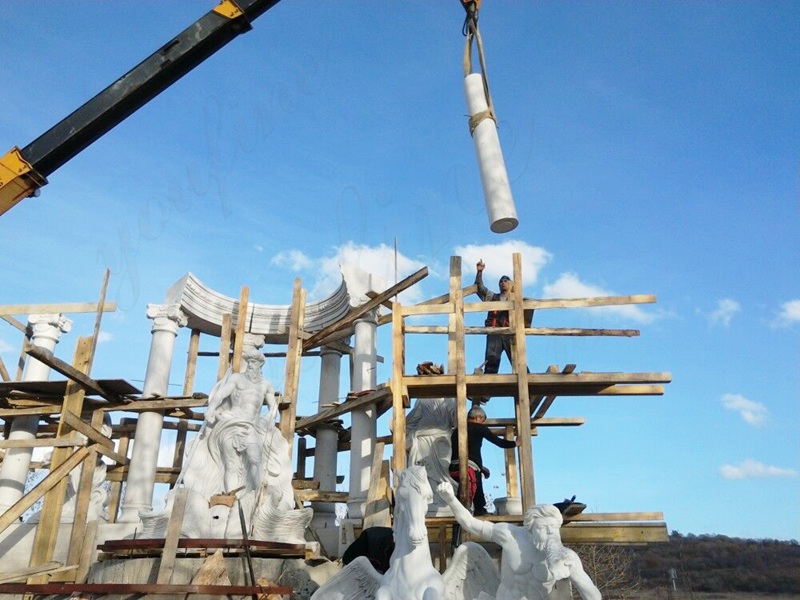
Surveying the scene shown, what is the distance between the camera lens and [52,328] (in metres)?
18.2

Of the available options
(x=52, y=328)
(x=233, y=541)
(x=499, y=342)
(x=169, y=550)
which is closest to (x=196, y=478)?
(x=233, y=541)

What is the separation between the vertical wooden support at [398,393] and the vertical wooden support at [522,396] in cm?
203

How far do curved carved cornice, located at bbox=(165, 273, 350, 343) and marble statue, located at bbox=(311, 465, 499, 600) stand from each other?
35.7 ft

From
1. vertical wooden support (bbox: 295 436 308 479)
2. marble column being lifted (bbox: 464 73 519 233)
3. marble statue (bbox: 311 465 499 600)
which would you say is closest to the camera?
marble statue (bbox: 311 465 499 600)

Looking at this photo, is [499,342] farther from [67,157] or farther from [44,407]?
A: [44,407]

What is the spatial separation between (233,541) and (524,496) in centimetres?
453

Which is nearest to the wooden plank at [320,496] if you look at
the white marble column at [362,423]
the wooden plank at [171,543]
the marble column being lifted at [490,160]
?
the white marble column at [362,423]

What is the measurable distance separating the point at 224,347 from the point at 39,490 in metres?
6.38

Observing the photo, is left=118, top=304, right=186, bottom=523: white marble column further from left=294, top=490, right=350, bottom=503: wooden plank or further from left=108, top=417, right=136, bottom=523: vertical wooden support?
left=294, top=490, right=350, bottom=503: wooden plank

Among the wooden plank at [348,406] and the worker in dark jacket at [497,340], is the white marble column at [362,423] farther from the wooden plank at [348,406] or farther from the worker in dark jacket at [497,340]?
the worker in dark jacket at [497,340]

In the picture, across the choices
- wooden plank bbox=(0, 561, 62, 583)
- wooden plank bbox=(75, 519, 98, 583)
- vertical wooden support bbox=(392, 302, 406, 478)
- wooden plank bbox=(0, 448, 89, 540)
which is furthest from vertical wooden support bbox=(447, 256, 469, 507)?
wooden plank bbox=(0, 448, 89, 540)

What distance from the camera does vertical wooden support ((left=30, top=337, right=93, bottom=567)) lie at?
41.8 ft

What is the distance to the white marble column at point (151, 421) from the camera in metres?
15.7

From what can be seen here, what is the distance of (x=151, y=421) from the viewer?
1648 centimetres
